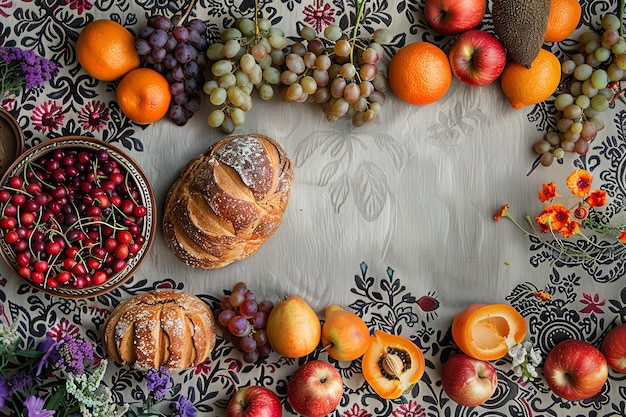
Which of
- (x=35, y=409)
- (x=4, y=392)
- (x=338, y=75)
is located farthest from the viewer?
(x=338, y=75)

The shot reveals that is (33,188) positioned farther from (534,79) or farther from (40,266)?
(534,79)

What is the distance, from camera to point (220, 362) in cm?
167

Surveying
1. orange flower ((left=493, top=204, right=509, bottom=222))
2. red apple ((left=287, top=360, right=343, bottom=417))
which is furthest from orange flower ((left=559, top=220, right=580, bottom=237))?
red apple ((left=287, top=360, right=343, bottom=417))

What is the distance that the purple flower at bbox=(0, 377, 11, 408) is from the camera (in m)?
1.47

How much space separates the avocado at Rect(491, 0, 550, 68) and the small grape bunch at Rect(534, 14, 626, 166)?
0.18 meters

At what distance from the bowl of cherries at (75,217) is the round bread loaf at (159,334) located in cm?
11

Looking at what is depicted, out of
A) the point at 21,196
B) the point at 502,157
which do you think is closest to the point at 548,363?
the point at 502,157

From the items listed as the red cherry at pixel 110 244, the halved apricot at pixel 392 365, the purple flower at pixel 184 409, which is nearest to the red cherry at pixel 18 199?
the red cherry at pixel 110 244

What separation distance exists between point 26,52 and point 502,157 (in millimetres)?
1337

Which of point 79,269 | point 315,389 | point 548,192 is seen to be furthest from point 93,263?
point 548,192

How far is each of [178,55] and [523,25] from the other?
2.90ft

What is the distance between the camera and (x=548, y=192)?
5.24 ft

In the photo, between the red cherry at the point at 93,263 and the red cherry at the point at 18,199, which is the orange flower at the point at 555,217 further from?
the red cherry at the point at 18,199

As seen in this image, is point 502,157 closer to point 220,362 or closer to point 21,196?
point 220,362
